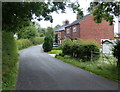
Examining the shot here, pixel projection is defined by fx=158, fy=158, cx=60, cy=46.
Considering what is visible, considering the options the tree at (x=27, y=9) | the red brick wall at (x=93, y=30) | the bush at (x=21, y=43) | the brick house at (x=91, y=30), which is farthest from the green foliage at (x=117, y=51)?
the bush at (x=21, y=43)

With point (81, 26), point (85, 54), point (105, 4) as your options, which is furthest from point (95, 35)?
point (105, 4)

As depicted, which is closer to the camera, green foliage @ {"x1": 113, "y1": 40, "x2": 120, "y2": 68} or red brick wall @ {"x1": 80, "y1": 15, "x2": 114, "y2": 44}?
green foliage @ {"x1": 113, "y1": 40, "x2": 120, "y2": 68}

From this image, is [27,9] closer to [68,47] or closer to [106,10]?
[106,10]

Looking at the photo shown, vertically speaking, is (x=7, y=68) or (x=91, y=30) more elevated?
(x=91, y=30)

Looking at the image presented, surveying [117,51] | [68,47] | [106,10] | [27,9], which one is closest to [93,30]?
[68,47]

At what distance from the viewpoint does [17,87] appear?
6.77 m

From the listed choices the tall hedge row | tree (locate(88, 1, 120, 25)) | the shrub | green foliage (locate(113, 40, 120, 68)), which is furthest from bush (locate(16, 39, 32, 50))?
green foliage (locate(113, 40, 120, 68))

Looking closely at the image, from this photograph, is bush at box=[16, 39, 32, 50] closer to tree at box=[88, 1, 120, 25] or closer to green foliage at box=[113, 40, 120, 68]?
tree at box=[88, 1, 120, 25]

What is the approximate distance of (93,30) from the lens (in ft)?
115

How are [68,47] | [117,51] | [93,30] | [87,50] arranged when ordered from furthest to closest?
[93,30]
[68,47]
[87,50]
[117,51]

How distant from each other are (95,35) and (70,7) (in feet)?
84.1

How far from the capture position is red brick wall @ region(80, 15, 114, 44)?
34438 mm

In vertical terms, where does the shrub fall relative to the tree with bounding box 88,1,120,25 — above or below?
below

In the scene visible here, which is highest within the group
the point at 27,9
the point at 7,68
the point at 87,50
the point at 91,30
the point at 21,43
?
the point at 91,30
